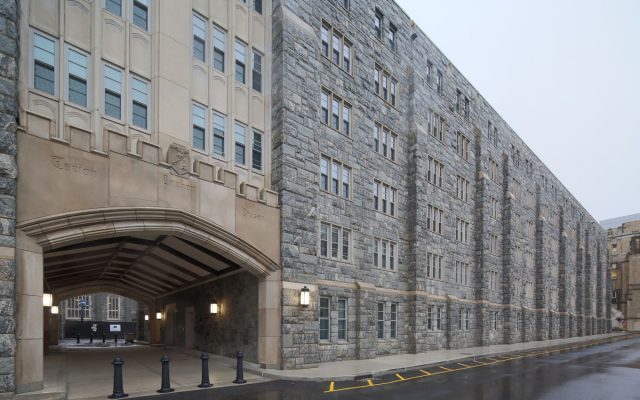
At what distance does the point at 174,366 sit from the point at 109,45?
11480mm

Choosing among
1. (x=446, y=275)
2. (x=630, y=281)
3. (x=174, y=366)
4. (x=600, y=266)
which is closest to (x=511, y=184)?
(x=446, y=275)

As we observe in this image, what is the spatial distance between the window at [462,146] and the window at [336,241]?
48.0ft

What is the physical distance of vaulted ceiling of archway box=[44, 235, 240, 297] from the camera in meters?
16.2

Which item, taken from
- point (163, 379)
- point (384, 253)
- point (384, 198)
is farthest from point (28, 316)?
point (384, 198)

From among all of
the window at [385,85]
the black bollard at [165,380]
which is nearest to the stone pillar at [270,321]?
the black bollard at [165,380]

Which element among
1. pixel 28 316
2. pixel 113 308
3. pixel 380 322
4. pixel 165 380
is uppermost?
pixel 28 316

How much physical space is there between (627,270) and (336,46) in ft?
292

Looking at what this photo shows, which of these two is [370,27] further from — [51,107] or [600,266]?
[600,266]

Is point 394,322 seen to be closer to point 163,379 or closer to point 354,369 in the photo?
point 354,369

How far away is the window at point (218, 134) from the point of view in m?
15.2

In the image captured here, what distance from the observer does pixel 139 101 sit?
43.5 feet

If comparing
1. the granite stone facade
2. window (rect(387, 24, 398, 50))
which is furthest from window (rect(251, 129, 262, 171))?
window (rect(387, 24, 398, 50))

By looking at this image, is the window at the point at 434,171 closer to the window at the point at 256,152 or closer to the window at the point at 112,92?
the window at the point at 256,152

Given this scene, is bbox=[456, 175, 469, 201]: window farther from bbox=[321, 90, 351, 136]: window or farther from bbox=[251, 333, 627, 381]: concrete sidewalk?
bbox=[321, 90, 351, 136]: window
